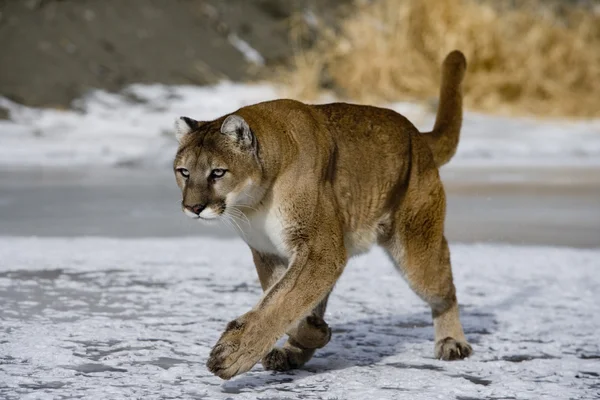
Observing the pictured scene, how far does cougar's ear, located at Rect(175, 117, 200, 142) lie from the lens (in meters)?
3.80

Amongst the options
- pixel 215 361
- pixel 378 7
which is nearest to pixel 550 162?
pixel 378 7

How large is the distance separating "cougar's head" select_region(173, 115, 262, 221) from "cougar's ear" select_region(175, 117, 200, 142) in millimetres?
117

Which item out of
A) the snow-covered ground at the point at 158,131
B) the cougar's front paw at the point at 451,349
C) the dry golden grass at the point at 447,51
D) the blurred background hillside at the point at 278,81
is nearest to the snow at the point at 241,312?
the cougar's front paw at the point at 451,349

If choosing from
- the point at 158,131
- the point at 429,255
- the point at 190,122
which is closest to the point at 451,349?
the point at 429,255

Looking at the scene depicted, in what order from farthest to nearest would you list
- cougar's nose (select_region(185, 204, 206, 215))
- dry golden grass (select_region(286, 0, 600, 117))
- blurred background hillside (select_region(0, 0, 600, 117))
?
1. dry golden grass (select_region(286, 0, 600, 117))
2. blurred background hillside (select_region(0, 0, 600, 117))
3. cougar's nose (select_region(185, 204, 206, 215))

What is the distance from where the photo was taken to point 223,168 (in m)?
3.62

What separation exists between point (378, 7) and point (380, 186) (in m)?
10.7

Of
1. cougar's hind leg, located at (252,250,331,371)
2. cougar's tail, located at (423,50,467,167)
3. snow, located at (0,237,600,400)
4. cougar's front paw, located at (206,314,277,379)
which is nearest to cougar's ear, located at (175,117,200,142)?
cougar's hind leg, located at (252,250,331,371)

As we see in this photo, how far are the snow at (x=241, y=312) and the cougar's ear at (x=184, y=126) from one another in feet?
2.92

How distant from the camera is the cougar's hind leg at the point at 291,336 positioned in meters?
3.88

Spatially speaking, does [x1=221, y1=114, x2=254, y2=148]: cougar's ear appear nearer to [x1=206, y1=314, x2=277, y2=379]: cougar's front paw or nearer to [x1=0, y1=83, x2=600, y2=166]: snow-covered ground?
[x1=206, y1=314, x2=277, y2=379]: cougar's front paw

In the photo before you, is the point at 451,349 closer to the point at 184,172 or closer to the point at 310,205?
the point at 310,205

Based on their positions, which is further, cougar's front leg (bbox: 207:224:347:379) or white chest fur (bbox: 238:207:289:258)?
white chest fur (bbox: 238:207:289:258)

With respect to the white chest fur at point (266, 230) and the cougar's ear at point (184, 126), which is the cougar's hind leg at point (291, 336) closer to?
the white chest fur at point (266, 230)
